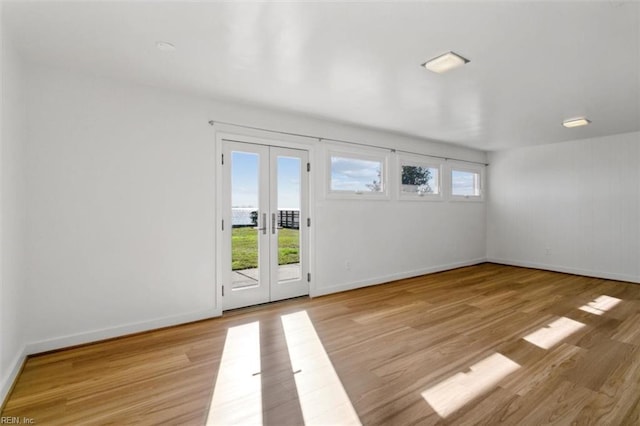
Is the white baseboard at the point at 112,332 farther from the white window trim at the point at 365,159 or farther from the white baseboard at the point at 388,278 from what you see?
the white window trim at the point at 365,159

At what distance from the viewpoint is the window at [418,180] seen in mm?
5867

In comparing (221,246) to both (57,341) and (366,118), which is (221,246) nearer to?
(57,341)

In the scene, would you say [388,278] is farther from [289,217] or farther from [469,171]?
[469,171]

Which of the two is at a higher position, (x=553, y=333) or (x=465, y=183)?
(x=465, y=183)

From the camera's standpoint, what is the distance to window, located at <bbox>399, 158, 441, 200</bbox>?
587cm

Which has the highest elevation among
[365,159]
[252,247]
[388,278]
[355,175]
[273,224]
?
[365,159]

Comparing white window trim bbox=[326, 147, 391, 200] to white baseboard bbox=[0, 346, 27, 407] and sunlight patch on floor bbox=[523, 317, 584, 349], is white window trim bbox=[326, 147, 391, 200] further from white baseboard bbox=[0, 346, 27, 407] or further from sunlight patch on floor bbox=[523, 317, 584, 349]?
white baseboard bbox=[0, 346, 27, 407]

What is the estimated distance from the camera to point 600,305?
415 centimetres

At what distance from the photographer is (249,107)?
401 cm

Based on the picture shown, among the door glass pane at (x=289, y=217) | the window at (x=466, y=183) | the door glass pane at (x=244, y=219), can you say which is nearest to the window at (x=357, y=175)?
the door glass pane at (x=289, y=217)

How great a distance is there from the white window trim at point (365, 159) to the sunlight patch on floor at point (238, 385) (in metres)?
2.47

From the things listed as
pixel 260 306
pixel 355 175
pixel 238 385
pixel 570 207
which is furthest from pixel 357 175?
pixel 570 207

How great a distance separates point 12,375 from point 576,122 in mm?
7121

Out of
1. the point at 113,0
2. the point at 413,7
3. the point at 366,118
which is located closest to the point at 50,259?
the point at 113,0
